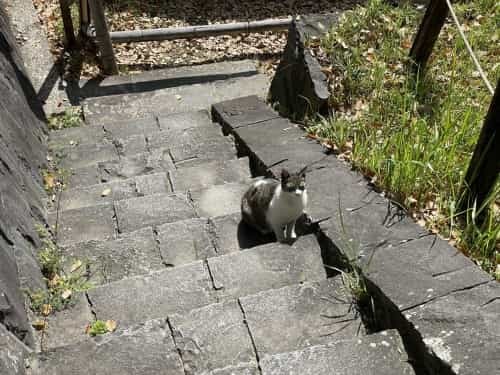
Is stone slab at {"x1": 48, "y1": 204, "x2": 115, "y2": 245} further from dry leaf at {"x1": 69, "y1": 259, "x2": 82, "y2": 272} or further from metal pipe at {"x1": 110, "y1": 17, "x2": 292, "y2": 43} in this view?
metal pipe at {"x1": 110, "y1": 17, "x2": 292, "y2": 43}

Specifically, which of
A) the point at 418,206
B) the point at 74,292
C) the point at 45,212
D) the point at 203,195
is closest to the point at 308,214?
the point at 418,206

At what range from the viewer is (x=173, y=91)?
723cm

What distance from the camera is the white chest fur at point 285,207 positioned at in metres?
3.29

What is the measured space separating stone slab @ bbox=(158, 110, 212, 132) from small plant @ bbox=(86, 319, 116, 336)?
134 inches

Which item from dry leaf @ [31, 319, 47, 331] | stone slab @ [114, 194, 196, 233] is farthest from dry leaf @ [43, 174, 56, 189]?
dry leaf @ [31, 319, 47, 331]

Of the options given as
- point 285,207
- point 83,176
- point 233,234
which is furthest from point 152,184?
point 285,207

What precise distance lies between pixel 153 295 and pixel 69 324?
490 millimetres

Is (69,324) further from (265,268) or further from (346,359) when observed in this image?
(346,359)

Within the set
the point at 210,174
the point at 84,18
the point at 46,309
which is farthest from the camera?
the point at 84,18

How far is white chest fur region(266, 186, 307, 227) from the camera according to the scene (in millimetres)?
Answer: 3295

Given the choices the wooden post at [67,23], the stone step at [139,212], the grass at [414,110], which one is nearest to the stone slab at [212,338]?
the stone step at [139,212]

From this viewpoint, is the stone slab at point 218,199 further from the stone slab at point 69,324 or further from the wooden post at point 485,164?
the wooden post at point 485,164

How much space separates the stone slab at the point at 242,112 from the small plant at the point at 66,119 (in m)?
1.98

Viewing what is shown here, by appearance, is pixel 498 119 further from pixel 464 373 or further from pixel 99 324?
pixel 99 324
